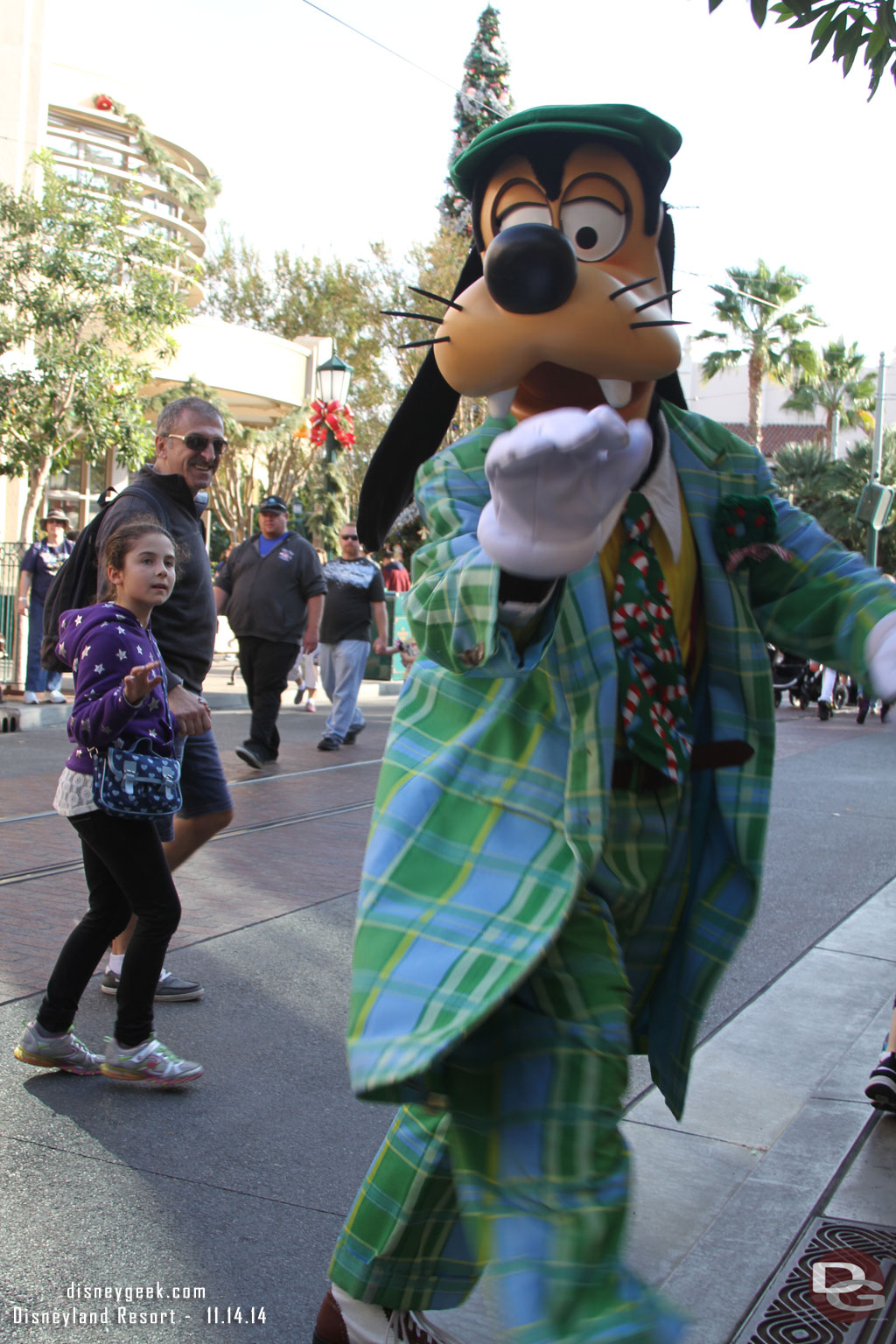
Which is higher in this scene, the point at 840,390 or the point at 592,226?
the point at 840,390

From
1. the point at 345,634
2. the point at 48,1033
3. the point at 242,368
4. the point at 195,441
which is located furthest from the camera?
the point at 242,368

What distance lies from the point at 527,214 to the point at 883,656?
824 millimetres

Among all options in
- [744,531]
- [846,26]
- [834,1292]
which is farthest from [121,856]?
[846,26]

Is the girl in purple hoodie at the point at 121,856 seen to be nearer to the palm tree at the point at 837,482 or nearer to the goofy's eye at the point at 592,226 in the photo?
the goofy's eye at the point at 592,226

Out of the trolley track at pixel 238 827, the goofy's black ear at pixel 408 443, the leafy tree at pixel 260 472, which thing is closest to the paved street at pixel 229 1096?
the trolley track at pixel 238 827

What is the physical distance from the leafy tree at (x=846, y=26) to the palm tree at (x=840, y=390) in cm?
3856

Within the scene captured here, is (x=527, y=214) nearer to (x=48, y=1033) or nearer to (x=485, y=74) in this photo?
(x=48, y=1033)

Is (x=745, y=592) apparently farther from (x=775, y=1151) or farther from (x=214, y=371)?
(x=214, y=371)

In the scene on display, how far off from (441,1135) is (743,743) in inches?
29.4

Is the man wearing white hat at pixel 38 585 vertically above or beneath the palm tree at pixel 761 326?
beneath

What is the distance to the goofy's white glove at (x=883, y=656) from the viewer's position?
1732 millimetres

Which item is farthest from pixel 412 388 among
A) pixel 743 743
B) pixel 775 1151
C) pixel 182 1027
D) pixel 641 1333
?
pixel 182 1027

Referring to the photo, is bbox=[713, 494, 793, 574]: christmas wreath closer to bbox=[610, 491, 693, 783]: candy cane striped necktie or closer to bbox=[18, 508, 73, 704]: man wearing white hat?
bbox=[610, 491, 693, 783]: candy cane striped necktie

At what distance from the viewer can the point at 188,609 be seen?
13.8ft
